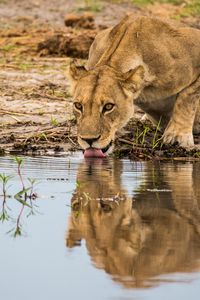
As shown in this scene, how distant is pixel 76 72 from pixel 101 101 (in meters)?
0.47

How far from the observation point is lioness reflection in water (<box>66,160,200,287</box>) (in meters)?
4.56

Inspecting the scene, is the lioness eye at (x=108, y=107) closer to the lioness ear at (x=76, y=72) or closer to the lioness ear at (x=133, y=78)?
the lioness ear at (x=133, y=78)

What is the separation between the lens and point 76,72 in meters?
8.43

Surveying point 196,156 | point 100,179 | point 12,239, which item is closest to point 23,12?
point 196,156

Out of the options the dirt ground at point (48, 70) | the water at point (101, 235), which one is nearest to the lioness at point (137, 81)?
the dirt ground at point (48, 70)

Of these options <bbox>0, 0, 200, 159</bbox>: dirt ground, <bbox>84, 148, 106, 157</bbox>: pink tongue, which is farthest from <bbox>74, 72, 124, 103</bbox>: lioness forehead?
<bbox>0, 0, 200, 159</bbox>: dirt ground

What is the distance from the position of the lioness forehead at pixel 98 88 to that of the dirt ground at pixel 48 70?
0.57 meters

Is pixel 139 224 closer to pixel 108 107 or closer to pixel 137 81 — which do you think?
pixel 108 107

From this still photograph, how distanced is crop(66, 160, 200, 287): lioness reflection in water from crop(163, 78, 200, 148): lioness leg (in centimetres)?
168

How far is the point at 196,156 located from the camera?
8602 mm

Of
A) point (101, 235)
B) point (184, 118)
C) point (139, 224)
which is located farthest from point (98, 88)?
point (101, 235)

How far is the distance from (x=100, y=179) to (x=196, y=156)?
1.67m

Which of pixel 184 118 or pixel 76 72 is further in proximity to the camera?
pixel 184 118

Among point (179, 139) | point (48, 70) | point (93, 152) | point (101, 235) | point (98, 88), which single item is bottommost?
point (101, 235)
